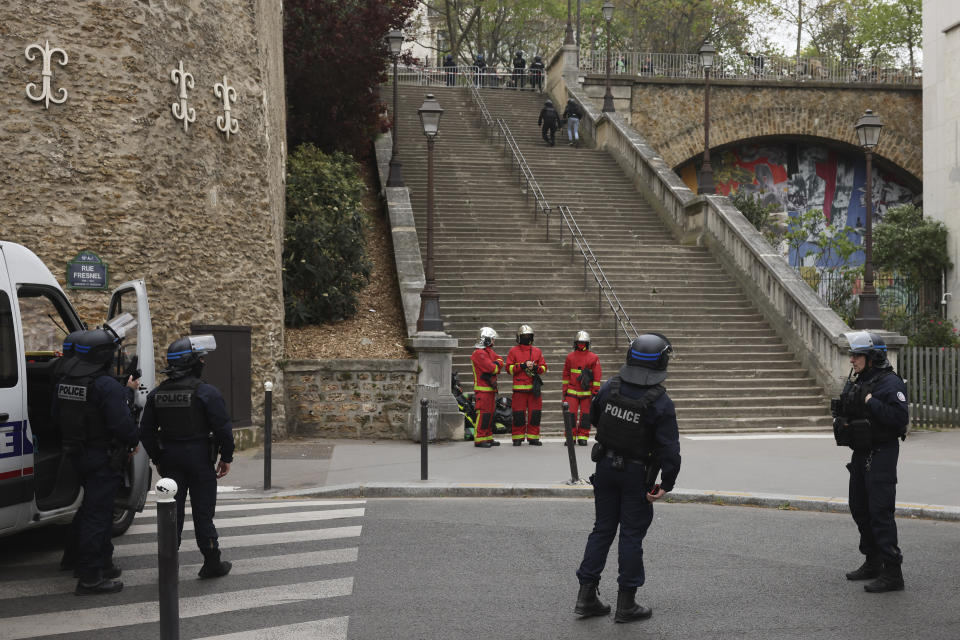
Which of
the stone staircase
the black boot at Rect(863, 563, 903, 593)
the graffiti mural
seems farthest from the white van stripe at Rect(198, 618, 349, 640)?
the graffiti mural

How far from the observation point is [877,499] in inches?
282

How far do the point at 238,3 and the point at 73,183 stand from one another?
3992mm

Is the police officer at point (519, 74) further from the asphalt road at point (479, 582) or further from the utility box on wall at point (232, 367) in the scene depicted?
the asphalt road at point (479, 582)

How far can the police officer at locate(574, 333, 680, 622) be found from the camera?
6.22 m

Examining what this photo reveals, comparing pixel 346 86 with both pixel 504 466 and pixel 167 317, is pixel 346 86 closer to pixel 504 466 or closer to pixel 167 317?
pixel 167 317

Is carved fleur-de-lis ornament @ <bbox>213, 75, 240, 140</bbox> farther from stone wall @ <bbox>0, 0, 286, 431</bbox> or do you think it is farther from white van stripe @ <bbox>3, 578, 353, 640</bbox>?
Result: white van stripe @ <bbox>3, 578, 353, 640</bbox>

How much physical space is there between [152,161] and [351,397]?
4689mm

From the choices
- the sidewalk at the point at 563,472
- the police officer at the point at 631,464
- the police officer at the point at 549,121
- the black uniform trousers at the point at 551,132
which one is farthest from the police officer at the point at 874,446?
the black uniform trousers at the point at 551,132

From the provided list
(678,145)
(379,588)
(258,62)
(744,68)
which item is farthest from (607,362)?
(744,68)

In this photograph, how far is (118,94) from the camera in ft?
43.1

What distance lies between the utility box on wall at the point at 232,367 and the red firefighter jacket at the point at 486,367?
3.46 meters

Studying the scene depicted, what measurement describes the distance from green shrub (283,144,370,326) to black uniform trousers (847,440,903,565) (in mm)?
12136

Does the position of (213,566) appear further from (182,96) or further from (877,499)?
(182,96)

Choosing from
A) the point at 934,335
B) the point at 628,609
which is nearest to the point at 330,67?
the point at 934,335
